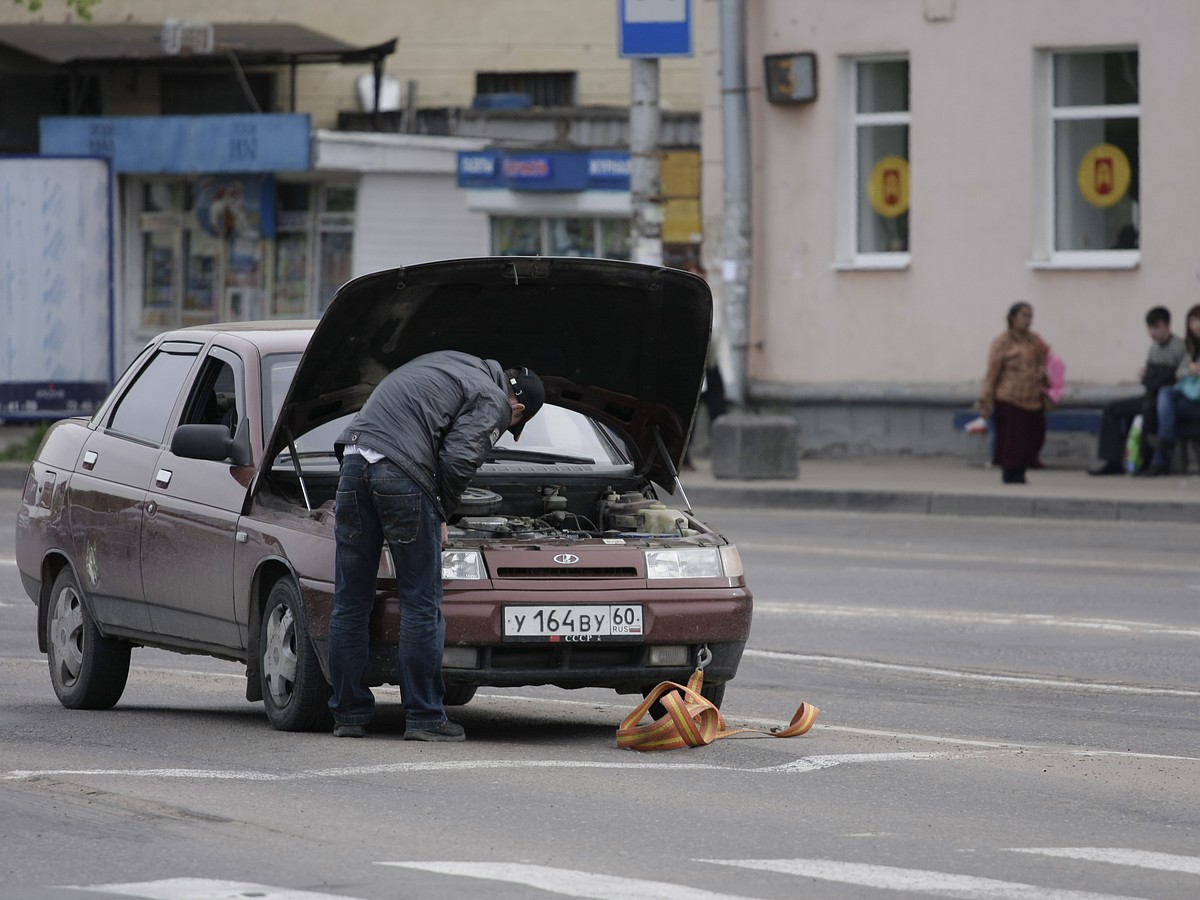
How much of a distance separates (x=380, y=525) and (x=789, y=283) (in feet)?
58.1

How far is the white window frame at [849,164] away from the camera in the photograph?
82.1 feet

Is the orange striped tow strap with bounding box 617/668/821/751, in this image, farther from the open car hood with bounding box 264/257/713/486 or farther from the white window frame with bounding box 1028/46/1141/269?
the white window frame with bounding box 1028/46/1141/269

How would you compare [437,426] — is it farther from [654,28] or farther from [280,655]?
[654,28]

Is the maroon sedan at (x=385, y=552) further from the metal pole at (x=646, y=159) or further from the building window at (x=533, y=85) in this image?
the building window at (x=533, y=85)

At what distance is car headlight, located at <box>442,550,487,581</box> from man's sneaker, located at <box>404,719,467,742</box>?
0.53 meters

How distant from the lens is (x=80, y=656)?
952cm

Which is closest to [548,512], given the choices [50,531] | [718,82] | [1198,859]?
[50,531]

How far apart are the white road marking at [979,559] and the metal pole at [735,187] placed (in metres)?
8.45

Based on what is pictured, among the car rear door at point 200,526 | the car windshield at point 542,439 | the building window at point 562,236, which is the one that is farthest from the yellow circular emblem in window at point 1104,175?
the car rear door at point 200,526

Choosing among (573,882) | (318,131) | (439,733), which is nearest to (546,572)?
(439,733)

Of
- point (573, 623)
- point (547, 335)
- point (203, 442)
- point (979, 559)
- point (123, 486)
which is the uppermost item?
point (547, 335)

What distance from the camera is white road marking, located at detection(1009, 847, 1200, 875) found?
610 centimetres

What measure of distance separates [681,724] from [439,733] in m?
0.85

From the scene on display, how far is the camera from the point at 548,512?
9.20 m
